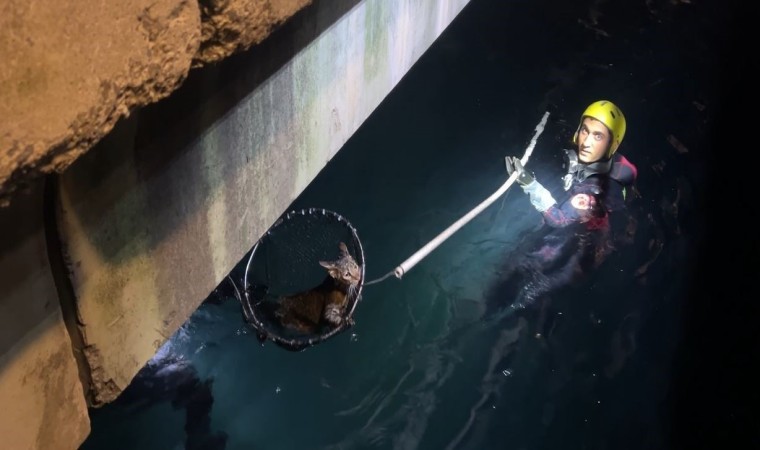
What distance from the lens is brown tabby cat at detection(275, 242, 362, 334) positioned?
3.14 metres

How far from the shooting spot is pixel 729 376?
4.71 m

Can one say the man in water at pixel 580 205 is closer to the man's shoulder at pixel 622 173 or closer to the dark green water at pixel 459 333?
the man's shoulder at pixel 622 173

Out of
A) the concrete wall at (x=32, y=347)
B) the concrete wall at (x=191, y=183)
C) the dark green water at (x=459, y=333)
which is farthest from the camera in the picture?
the dark green water at (x=459, y=333)

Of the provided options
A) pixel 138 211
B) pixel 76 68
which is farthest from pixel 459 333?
pixel 76 68

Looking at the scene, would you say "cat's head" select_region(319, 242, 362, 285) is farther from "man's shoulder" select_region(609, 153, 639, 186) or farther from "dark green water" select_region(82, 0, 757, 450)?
"man's shoulder" select_region(609, 153, 639, 186)

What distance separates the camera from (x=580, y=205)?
16.5 feet

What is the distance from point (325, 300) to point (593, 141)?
9.76 feet

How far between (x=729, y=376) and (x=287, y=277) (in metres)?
3.47

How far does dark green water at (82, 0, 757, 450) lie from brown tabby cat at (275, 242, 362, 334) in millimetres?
1206

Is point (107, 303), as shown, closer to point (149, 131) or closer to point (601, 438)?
point (149, 131)

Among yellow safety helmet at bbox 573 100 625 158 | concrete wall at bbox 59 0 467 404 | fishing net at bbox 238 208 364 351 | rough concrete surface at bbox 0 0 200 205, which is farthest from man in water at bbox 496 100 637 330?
rough concrete surface at bbox 0 0 200 205

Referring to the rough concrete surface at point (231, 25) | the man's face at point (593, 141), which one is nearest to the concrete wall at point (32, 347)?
the rough concrete surface at point (231, 25)

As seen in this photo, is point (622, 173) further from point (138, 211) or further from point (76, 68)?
point (76, 68)

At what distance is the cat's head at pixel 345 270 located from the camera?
3.10 metres
